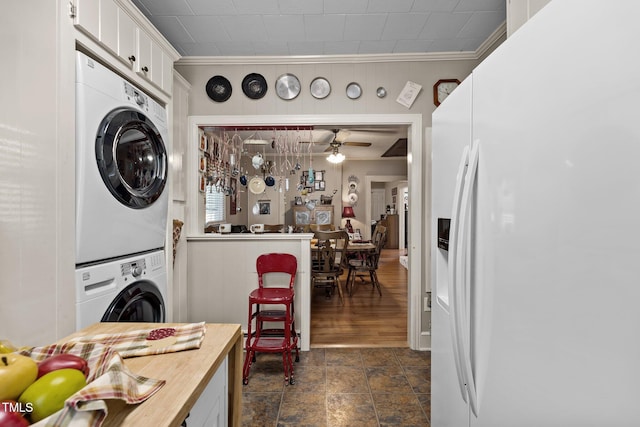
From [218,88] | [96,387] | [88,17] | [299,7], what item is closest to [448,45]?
[299,7]

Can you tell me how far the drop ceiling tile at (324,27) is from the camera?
2.37m

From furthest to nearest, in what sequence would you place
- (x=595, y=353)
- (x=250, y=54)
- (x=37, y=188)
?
(x=250, y=54)
(x=37, y=188)
(x=595, y=353)

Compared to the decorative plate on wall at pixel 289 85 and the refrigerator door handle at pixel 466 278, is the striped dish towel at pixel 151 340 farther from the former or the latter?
the decorative plate on wall at pixel 289 85

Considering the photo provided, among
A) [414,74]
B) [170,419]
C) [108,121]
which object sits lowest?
[170,419]

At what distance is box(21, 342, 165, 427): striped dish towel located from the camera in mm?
542

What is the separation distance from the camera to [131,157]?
1.69 m

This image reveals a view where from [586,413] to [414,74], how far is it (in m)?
2.92

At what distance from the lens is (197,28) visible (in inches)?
98.8

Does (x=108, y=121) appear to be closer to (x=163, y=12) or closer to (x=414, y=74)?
(x=163, y=12)

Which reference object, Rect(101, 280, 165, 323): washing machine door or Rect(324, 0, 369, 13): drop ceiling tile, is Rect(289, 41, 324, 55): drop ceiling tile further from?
Rect(101, 280, 165, 323): washing machine door

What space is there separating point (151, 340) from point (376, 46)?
9.07 feet

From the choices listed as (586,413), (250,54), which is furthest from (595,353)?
(250,54)

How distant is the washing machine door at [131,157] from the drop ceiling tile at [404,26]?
1.87 meters

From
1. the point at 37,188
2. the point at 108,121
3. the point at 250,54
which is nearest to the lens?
the point at 37,188
